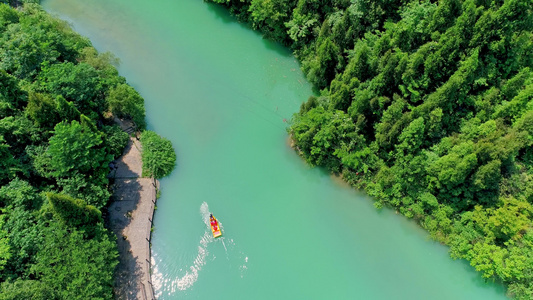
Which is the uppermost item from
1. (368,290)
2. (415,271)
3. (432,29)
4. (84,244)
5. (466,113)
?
(432,29)

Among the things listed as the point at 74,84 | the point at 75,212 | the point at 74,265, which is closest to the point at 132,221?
the point at 75,212

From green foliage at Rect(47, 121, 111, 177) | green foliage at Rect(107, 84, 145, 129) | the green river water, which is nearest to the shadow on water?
the green river water

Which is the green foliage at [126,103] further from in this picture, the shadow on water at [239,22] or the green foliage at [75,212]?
the shadow on water at [239,22]

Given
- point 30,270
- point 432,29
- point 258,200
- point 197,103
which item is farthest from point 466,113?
point 30,270

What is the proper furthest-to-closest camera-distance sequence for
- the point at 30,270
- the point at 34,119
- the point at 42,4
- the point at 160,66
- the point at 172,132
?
1. the point at 42,4
2. the point at 160,66
3. the point at 172,132
4. the point at 34,119
5. the point at 30,270

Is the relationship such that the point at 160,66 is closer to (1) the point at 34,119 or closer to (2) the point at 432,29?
(1) the point at 34,119

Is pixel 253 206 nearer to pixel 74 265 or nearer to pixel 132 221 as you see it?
pixel 132 221
